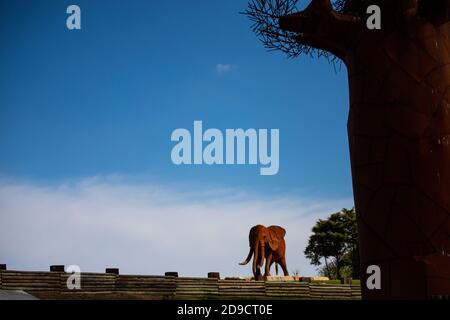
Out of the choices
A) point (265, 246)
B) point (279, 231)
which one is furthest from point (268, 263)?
point (279, 231)

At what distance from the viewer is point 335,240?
43531mm

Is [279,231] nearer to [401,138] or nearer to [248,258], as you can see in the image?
[248,258]

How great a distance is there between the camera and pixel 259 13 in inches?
468

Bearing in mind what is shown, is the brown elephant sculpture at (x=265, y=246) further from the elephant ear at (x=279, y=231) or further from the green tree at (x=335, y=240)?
the green tree at (x=335, y=240)

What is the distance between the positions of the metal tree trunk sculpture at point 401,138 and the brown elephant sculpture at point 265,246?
58.2 ft

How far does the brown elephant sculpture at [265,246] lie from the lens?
89.9ft

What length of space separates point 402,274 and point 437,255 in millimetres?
595

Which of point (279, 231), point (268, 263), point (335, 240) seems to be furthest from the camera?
point (335, 240)

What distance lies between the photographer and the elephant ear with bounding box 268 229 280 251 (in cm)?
2793

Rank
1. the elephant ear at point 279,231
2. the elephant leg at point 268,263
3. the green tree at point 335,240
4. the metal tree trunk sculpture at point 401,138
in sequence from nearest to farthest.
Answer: the metal tree trunk sculpture at point 401,138 < the elephant leg at point 268,263 < the elephant ear at point 279,231 < the green tree at point 335,240

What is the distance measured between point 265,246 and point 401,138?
19.1m

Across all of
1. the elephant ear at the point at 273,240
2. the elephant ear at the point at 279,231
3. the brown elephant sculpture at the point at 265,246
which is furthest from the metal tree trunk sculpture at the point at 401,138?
the elephant ear at the point at 279,231
